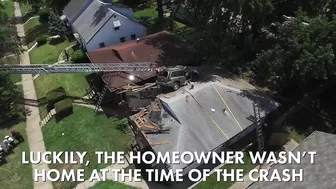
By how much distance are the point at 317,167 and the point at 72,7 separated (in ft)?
150

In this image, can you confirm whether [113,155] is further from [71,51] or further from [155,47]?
[71,51]

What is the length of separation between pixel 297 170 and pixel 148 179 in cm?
1261

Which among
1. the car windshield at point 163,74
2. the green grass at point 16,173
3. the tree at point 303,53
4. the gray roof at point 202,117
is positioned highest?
the tree at point 303,53

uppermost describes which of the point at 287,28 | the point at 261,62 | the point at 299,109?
the point at 287,28

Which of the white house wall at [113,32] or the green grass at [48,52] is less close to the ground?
A: the white house wall at [113,32]

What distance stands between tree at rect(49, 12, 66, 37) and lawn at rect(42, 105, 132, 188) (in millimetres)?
22483

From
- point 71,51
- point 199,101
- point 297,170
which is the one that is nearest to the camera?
point 297,170

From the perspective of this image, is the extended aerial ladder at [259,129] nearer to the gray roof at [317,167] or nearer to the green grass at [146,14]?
the gray roof at [317,167]

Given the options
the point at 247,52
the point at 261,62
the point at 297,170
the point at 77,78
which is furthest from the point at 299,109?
the point at 77,78

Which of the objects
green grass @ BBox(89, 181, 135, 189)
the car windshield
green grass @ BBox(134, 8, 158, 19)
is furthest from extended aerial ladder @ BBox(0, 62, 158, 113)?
green grass @ BBox(134, 8, 158, 19)

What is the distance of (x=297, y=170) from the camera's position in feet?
73.8

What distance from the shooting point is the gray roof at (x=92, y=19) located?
148 ft

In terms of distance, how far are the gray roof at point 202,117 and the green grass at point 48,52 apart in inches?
1012

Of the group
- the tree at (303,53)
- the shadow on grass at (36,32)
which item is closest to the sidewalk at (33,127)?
the shadow on grass at (36,32)
